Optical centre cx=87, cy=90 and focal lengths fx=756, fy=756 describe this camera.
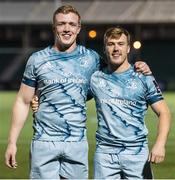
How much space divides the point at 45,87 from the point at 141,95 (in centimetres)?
77

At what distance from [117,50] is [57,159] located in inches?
39.1

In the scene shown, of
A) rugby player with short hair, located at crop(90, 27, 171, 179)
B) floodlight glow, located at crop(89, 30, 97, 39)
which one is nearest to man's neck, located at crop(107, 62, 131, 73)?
rugby player with short hair, located at crop(90, 27, 171, 179)

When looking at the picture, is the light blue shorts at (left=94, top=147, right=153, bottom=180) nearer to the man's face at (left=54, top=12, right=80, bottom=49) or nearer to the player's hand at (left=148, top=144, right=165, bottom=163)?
the player's hand at (left=148, top=144, right=165, bottom=163)

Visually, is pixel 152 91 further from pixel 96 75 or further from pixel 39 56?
pixel 39 56

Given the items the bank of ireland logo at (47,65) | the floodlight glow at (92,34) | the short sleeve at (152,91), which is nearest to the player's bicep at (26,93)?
the bank of ireland logo at (47,65)

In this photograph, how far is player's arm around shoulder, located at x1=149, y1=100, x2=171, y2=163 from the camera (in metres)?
5.57

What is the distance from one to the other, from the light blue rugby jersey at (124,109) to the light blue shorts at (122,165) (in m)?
0.06

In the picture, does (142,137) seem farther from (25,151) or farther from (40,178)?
(25,151)

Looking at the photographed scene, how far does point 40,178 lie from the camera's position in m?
5.94

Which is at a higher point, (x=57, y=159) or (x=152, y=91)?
(x=152, y=91)

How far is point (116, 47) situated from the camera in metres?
5.74

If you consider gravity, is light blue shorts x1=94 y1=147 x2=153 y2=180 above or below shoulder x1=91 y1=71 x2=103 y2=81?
below

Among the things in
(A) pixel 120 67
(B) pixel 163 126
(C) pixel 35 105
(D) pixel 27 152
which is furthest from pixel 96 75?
(D) pixel 27 152

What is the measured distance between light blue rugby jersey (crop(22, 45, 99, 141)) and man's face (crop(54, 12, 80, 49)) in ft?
0.41
